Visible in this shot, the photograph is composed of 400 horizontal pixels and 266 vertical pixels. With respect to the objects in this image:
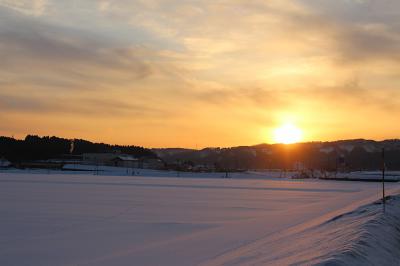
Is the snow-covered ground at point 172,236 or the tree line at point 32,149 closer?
the snow-covered ground at point 172,236

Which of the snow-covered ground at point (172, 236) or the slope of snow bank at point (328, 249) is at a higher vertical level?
the slope of snow bank at point (328, 249)

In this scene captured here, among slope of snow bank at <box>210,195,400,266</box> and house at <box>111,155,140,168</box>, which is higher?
house at <box>111,155,140,168</box>

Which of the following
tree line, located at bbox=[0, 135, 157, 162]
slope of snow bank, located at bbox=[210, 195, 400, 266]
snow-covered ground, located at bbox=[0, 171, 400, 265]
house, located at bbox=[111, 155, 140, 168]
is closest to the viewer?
slope of snow bank, located at bbox=[210, 195, 400, 266]

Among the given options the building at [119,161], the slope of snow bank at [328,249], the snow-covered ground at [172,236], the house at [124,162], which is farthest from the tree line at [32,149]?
the slope of snow bank at [328,249]

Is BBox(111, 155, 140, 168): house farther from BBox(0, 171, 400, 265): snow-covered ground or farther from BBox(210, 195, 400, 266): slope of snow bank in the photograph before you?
BBox(210, 195, 400, 266): slope of snow bank

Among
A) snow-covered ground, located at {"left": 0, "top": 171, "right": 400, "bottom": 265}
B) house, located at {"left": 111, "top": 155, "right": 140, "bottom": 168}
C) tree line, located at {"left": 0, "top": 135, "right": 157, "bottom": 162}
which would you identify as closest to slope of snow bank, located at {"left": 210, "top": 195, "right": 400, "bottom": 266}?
snow-covered ground, located at {"left": 0, "top": 171, "right": 400, "bottom": 265}

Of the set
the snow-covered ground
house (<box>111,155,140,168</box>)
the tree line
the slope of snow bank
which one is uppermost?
the tree line

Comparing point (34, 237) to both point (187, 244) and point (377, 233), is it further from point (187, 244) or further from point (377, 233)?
point (377, 233)

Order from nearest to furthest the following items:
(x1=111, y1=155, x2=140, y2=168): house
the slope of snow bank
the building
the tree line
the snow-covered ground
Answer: the slope of snow bank → the snow-covered ground → (x1=111, y1=155, x2=140, y2=168): house → the building → the tree line

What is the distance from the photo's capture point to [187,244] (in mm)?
13539

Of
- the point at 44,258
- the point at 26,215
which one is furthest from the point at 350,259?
the point at 26,215

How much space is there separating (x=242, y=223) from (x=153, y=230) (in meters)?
3.79

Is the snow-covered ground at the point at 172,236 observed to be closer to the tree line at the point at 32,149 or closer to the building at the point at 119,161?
the building at the point at 119,161

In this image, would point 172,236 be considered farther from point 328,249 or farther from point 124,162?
point 124,162
